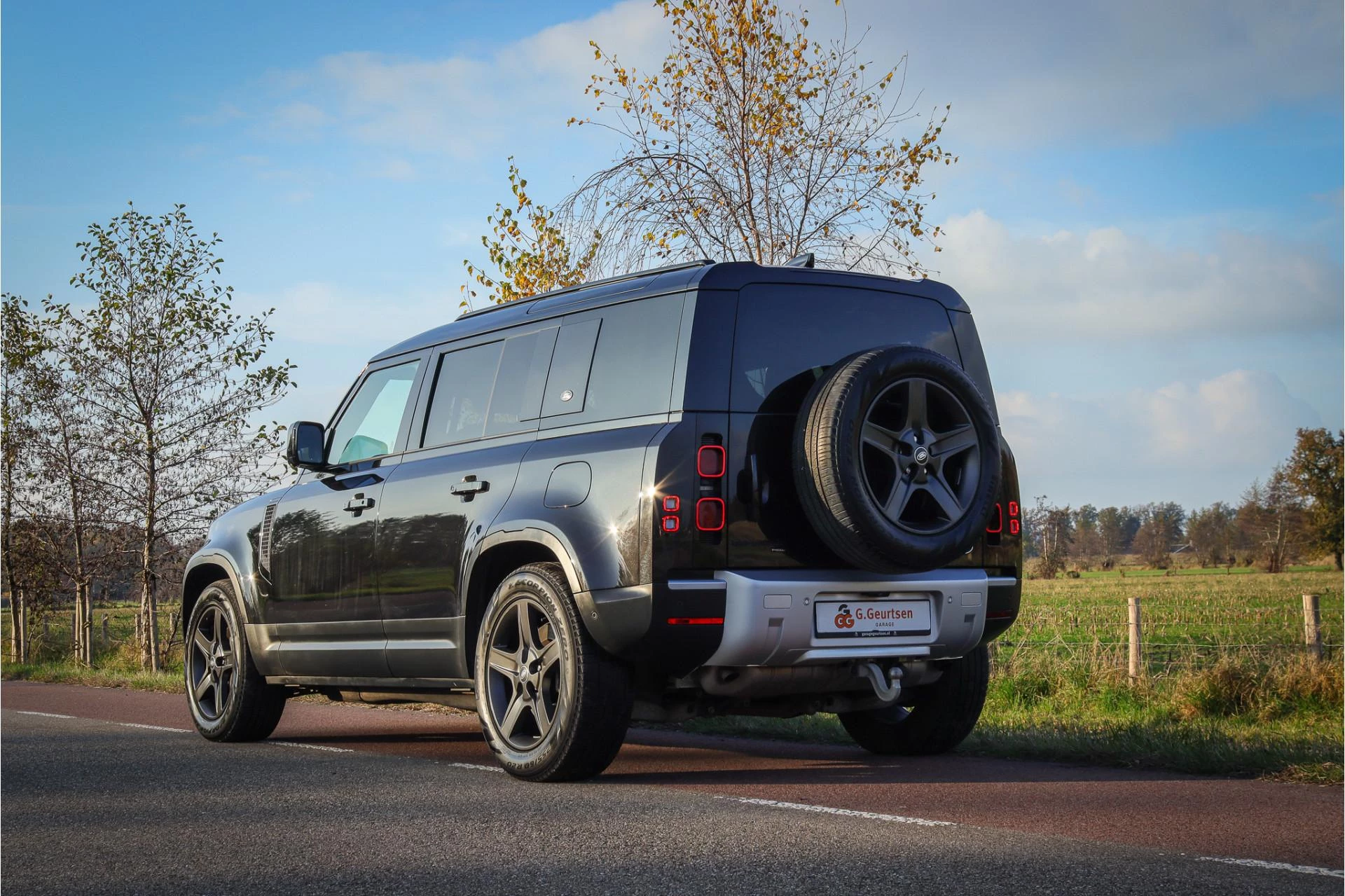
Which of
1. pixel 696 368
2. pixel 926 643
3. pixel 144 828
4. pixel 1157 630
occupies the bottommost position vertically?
pixel 1157 630

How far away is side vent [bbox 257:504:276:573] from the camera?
8.34 m

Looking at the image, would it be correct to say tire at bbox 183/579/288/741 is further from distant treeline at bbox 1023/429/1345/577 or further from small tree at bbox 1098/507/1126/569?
small tree at bbox 1098/507/1126/569

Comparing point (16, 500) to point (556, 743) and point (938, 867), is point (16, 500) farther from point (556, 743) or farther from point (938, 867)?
point (938, 867)

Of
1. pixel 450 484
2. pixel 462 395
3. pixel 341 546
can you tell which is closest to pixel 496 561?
pixel 450 484

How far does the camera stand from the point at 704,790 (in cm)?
595

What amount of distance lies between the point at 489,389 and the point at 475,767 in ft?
6.39

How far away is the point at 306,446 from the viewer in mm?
8016

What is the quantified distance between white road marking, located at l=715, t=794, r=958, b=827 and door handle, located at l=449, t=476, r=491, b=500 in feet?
6.26

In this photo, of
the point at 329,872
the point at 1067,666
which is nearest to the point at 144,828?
the point at 329,872

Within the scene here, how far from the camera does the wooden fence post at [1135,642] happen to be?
488 inches

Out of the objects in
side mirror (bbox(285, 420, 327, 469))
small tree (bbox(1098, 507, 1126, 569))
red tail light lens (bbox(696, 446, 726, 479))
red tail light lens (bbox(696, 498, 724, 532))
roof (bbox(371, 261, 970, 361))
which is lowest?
small tree (bbox(1098, 507, 1126, 569))

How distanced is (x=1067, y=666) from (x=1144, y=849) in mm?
8231

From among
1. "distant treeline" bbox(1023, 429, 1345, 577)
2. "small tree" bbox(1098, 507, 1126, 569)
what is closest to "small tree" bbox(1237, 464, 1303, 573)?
"distant treeline" bbox(1023, 429, 1345, 577)

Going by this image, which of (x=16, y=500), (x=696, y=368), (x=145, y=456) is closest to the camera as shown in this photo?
(x=696, y=368)
